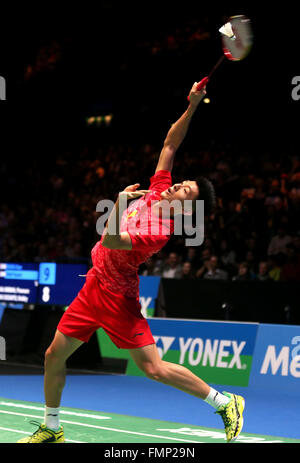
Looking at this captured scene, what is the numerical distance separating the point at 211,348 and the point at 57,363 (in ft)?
13.9

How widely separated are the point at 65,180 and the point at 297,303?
996cm

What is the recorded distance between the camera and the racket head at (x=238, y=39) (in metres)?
5.37

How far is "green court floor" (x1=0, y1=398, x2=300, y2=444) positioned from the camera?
16.5 feet

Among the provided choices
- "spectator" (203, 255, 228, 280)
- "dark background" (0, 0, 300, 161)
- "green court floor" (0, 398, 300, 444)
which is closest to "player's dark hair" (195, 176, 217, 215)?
"green court floor" (0, 398, 300, 444)

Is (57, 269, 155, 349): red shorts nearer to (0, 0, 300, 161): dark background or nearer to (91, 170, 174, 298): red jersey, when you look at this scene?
(91, 170, 174, 298): red jersey

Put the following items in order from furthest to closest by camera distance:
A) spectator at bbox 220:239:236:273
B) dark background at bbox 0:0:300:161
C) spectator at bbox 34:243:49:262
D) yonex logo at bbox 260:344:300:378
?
dark background at bbox 0:0:300:161, spectator at bbox 34:243:49:262, spectator at bbox 220:239:236:273, yonex logo at bbox 260:344:300:378

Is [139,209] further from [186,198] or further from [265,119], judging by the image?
[265,119]

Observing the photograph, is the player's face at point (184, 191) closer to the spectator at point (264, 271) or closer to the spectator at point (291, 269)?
the spectator at point (291, 269)

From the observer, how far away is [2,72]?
864 inches

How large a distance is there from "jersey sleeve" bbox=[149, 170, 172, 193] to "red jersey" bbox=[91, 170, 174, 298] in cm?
6

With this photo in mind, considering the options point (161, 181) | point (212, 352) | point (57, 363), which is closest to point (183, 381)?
point (57, 363)

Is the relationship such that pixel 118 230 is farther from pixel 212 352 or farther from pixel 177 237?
pixel 177 237

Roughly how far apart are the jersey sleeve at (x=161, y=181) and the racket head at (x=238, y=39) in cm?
113
